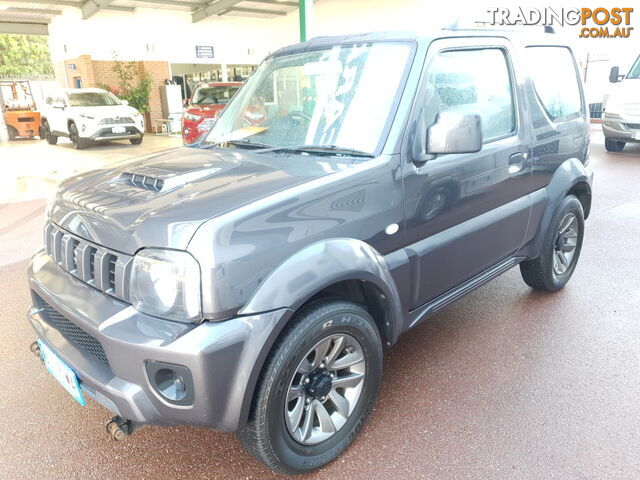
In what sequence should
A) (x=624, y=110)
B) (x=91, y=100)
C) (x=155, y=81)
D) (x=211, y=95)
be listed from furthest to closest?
(x=155, y=81) < (x=91, y=100) < (x=211, y=95) < (x=624, y=110)

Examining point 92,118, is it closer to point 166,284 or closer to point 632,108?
point 632,108

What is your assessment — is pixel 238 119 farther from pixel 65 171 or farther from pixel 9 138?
pixel 9 138

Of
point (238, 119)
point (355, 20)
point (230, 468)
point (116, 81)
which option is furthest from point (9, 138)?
point (230, 468)

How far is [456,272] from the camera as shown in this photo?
2.85 m

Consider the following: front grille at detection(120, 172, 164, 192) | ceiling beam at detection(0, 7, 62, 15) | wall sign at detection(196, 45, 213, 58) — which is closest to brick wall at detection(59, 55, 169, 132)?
wall sign at detection(196, 45, 213, 58)

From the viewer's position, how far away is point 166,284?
72.5 inches

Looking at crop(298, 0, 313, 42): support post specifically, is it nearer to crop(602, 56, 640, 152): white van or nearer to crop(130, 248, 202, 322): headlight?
crop(602, 56, 640, 152): white van

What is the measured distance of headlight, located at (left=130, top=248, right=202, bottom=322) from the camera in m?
1.80

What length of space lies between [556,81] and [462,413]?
243cm

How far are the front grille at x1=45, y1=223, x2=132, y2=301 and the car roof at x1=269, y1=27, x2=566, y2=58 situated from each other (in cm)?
171

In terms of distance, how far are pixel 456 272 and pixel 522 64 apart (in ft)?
4.79

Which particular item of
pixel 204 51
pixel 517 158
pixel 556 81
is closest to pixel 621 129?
pixel 556 81

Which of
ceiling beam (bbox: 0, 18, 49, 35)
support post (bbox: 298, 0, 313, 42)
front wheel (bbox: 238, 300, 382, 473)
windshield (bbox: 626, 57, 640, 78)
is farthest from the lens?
ceiling beam (bbox: 0, 18, 49, 35)

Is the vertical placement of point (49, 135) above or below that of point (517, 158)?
below
